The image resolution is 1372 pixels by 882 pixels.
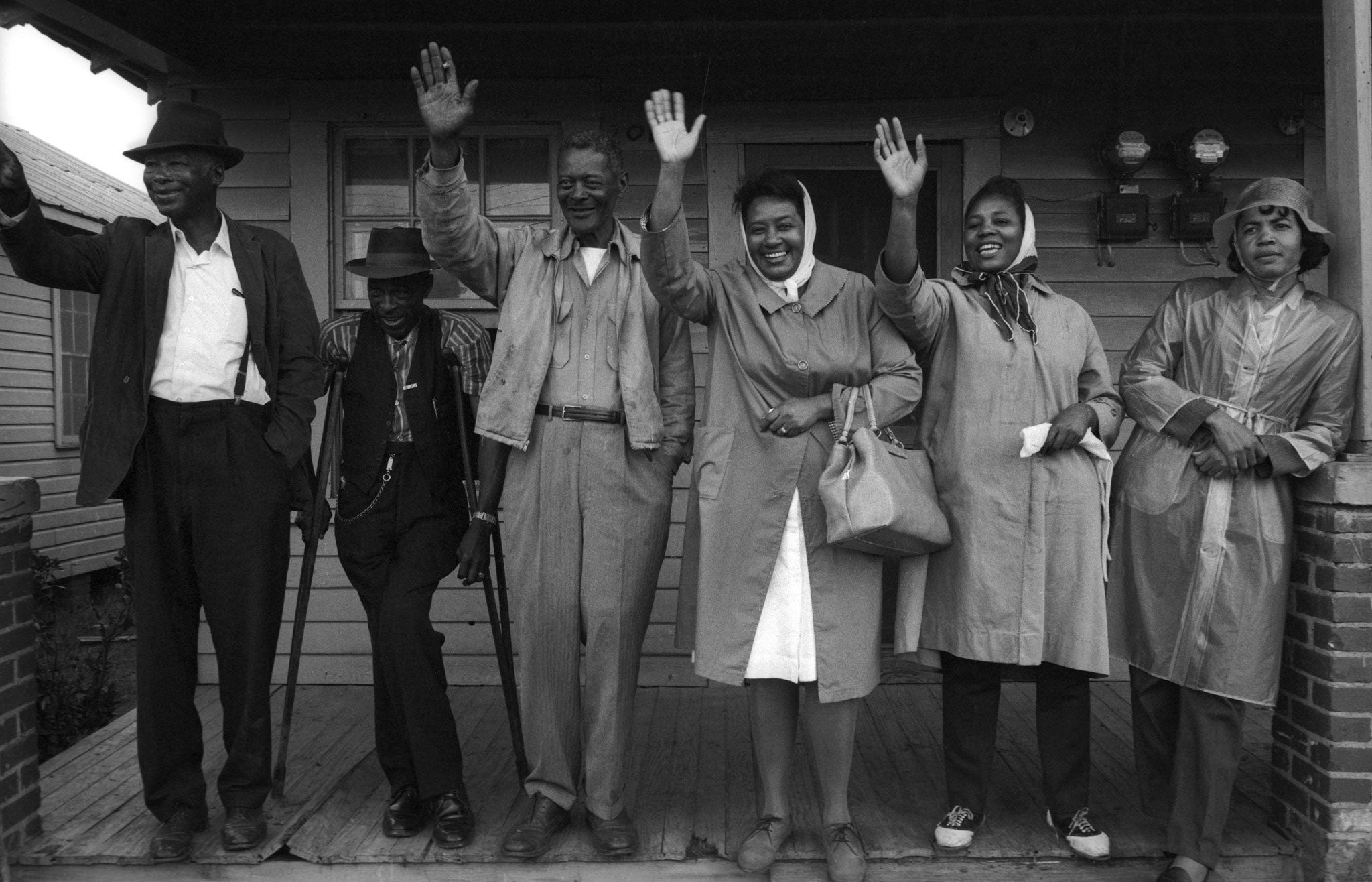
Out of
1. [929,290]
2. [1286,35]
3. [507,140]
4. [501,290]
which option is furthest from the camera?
[507,140]

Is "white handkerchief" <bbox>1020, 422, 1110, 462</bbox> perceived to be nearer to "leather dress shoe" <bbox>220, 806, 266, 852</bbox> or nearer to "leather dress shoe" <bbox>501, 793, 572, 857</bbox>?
"leather dress shoe" <bbox>501, 793, 572, 857</bbox>

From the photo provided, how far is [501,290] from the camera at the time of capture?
3.31 metres

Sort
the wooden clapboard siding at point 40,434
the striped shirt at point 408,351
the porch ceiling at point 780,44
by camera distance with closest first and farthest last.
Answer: the striped shirt at point 408,351 < the porch ceiling at point 780,44 < the wooden clapboard siding at point 40,434

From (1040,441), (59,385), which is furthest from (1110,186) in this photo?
(59,385)

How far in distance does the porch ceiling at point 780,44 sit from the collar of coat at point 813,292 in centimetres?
196

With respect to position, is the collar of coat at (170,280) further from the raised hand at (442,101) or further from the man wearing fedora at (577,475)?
the raised hand at (442,101)

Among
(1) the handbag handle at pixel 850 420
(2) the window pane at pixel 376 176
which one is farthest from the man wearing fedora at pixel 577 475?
(2) the window pane at pixel 376 176

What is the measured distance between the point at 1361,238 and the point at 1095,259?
1.79 metres

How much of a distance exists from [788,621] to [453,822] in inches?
45.6

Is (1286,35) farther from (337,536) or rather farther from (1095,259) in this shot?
(337,536)

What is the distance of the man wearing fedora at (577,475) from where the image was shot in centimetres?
312

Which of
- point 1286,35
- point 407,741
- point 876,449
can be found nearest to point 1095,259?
point 1286,35

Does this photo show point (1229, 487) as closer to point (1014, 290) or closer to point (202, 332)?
point (1014, 290)

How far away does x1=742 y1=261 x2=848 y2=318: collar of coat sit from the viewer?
10.1 feet
